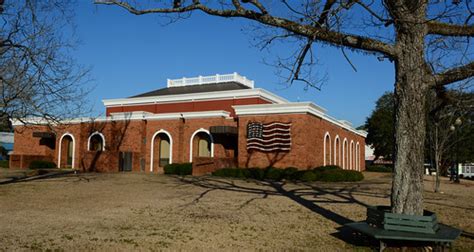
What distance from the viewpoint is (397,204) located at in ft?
25.6

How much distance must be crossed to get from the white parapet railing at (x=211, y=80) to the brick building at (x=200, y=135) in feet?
0.31

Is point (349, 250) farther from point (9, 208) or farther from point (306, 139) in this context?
point (306, 139)

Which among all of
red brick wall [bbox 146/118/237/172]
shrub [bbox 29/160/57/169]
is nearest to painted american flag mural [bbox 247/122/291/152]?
red brick wall [bbox 146/118/237/172]

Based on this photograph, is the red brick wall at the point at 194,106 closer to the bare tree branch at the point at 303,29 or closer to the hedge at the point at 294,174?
the hedge at the point at 294,174

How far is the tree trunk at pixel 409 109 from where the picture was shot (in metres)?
7.74

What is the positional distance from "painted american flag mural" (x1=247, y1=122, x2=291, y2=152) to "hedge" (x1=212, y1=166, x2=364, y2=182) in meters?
2.70

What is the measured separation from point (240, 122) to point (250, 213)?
58.1 feet

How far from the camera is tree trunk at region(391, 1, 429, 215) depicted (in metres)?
7.74

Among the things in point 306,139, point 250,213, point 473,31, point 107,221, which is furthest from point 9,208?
point 306,139

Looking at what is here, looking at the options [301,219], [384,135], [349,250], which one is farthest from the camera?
[384,135]

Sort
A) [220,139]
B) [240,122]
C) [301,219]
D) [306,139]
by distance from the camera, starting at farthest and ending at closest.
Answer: [220,139] → [240,122] → [306,139] → [301,219]

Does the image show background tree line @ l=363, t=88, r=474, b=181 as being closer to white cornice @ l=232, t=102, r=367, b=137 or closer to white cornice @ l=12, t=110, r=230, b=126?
white cornice @ l=232, t=102, r=367, b=137

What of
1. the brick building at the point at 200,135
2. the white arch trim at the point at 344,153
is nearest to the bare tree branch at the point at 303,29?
the brick building at the point at 200,135

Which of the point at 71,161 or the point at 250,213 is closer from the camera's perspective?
the point at 250,213
